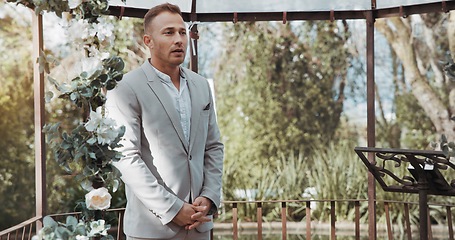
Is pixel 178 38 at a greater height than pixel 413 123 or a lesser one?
greater

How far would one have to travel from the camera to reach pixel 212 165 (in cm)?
301

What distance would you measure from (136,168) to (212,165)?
393 millimetres

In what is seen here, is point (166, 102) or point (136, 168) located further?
point (166, 102)

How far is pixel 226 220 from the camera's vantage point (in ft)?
30.9

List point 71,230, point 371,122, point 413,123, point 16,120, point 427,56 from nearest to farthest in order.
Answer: point 71,230, point 371,122, point 16,120, point 413,123, point 427,56

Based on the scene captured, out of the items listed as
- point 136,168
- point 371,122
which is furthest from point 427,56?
point 136,168

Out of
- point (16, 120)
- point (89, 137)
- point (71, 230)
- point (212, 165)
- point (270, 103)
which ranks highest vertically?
point (270, 103)

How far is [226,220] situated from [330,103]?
105 inches

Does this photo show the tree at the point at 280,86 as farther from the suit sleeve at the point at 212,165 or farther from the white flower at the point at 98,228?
the white flower at the point at 98,228

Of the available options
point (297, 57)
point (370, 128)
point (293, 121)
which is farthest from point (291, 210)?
point (370, 128)

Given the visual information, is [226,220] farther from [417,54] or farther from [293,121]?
[417,54]

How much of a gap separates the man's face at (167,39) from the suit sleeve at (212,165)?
0.30 meters

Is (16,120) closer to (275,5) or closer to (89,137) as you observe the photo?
(275,5)

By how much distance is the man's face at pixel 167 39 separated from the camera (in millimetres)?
2863
